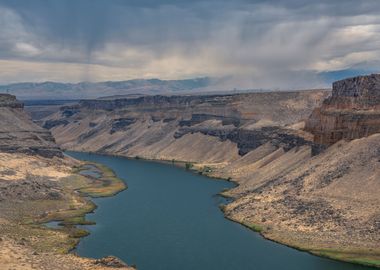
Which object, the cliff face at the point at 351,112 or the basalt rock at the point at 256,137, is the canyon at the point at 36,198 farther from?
the cliff face at the point at 351,112

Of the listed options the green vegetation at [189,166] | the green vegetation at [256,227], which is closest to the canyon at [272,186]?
the green vegetation at [256,227]

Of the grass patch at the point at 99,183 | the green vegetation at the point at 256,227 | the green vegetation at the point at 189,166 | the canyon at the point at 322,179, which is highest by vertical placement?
the canyon at the point at 322,179

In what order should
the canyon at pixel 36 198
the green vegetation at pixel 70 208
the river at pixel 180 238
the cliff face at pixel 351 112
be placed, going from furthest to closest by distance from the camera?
1. the cliff face at pixel 351 112
2. the green vegetation at pixel 70 208
3. the river at pixel 180 238
4. the canyon at pixel 36 198

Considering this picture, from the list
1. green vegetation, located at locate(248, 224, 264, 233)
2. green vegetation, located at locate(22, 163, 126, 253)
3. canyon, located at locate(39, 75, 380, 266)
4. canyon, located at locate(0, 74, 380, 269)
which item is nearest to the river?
green vegetation, located at locate(248, 224, 264, 233)

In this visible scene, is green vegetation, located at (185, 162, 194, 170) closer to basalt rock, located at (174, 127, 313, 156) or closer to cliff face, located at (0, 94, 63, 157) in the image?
basalt rock, located at (174, 127, 313, 156)

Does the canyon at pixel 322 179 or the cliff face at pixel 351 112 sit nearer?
the canyon at pixel 322 179

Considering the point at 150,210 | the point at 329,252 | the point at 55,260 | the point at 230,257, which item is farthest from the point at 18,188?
the point at 329,252

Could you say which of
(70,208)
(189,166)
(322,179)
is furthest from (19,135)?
(322,179)
